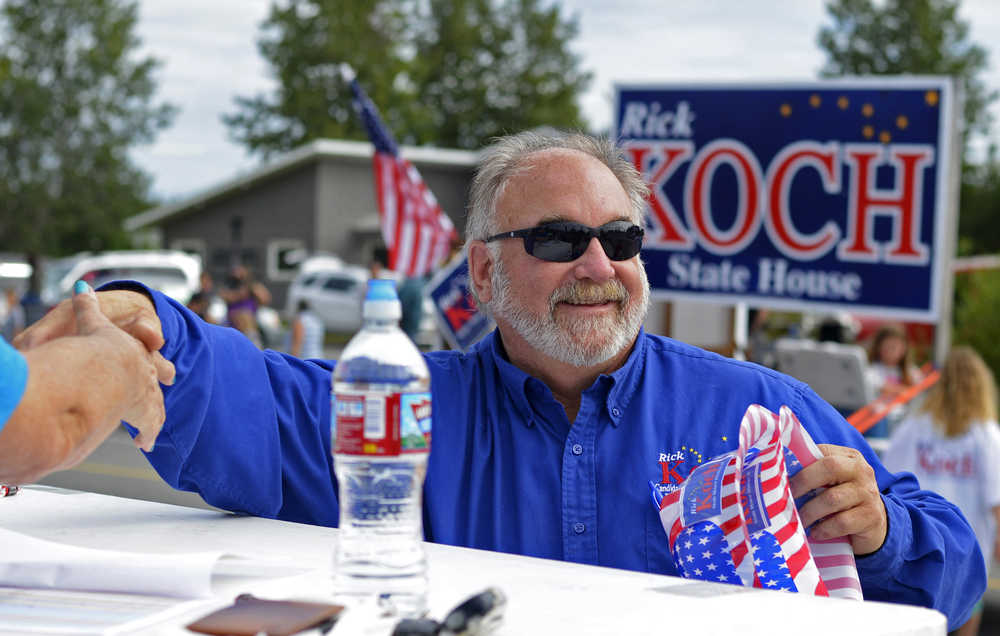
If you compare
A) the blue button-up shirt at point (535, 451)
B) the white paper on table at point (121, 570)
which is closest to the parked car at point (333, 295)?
the blue button-up shirt at point (535, 451)

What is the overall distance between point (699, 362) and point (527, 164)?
61cm

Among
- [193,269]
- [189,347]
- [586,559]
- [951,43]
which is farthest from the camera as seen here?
[951,43]

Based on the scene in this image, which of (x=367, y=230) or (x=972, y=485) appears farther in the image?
(x=367, y=230)

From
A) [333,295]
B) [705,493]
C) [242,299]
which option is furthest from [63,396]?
[333,295]

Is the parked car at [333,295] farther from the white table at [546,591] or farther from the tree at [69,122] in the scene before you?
the white table at [546,591]

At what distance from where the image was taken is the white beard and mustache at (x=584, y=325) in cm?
262

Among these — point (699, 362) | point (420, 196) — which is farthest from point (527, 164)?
point (420, 196)

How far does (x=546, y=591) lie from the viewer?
155 centimetres

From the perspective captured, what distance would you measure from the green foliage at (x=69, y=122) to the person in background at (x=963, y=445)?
42.7 meters

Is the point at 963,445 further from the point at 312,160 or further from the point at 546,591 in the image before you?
the point at 312,160

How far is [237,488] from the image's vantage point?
2.26 metres

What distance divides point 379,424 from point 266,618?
277 millimetres

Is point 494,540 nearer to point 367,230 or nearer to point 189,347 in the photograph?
point 189,347

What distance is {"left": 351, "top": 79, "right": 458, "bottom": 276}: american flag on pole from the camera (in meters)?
10.2
